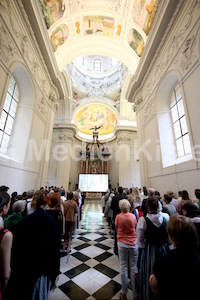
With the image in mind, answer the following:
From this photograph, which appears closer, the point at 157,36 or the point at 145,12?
the point at 157,36

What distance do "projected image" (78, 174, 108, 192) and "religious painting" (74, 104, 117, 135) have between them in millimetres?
5994

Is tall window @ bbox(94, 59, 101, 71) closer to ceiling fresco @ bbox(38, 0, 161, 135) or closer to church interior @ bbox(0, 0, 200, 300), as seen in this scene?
ceiling fresco @ bbox(38, 0, 161, 135)

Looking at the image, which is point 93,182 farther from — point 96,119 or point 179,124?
point 179,124

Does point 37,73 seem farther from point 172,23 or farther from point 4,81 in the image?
point 172,23

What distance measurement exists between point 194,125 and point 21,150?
628 centimetres

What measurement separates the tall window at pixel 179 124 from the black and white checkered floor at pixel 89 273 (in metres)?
4.23

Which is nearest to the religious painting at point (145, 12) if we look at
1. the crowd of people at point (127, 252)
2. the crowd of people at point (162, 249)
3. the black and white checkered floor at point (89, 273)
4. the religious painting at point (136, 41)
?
the religious painting at point (136, 41)

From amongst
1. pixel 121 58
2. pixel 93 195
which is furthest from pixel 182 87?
pixel 93 195

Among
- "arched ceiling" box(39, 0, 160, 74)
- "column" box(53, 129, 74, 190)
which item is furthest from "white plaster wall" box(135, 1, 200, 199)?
"column" box(53, 129, 74, 190)

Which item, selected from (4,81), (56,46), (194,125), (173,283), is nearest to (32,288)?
(173,283)

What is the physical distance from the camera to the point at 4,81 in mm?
4113

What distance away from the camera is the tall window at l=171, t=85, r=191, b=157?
510 centimetres

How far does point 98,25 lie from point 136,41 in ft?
8.14

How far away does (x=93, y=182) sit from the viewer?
53.0 feet
